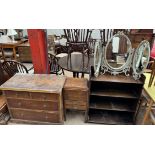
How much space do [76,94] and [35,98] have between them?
1.81 ft

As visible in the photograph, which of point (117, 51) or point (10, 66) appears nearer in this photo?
point (117, 51)

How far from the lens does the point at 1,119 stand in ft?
6.86

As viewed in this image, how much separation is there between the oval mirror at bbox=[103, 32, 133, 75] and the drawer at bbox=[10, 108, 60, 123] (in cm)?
101

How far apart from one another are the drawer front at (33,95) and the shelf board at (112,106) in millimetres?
584

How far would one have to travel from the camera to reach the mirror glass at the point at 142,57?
1.73m

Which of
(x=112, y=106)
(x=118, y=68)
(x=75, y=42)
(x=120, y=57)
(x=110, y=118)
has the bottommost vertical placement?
(x=110, y=118)

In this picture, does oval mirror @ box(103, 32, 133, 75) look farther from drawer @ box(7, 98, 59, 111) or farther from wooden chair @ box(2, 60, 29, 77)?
wooden chair @ box(2, 60, 29, 77)

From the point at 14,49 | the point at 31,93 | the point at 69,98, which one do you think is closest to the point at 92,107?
the point at 69,98

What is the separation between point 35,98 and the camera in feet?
6.07

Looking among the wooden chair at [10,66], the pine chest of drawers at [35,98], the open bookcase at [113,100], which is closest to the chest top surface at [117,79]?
the open bookcase at [113,100]

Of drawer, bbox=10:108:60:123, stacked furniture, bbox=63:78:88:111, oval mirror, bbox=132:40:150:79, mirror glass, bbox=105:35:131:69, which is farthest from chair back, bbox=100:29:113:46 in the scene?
drawer, bbox=10:108:60:123

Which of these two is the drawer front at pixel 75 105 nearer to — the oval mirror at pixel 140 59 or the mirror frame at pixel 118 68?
Answer: the mirror frame at pixel 118 68

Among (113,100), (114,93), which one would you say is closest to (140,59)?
(114,93)

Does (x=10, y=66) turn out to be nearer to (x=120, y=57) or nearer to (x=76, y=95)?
(x=76, y=95)
